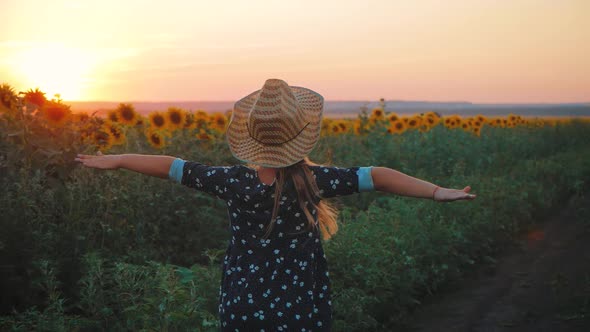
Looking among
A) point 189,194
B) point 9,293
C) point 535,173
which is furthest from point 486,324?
point 535,173

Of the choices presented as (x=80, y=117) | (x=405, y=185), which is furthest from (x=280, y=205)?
(x=80, y=117)

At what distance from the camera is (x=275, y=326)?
293 centimetres

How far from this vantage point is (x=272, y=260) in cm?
298

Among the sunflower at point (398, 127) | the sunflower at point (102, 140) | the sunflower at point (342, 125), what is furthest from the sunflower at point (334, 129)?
the sunflower at point (102, 140)

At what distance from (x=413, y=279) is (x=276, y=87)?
3264mm

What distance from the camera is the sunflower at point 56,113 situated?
6.33 meters

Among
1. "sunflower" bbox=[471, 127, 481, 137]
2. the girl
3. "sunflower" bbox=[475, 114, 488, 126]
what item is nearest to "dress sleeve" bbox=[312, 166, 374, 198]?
the girl

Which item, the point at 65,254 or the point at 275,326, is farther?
the point at 65,254

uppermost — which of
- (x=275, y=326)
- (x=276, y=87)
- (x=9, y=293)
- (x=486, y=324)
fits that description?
(x=276, y=87)

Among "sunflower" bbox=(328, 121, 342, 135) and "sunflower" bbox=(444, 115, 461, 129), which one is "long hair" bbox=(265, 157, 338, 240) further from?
"sunflower" bbox=(444, 115, 461, 129)

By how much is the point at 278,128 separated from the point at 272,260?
0.55 meters

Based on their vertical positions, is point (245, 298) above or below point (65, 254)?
above

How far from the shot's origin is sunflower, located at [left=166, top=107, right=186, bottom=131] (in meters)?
9.19

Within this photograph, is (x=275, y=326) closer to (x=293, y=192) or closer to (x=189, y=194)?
(x=293, y=192)
